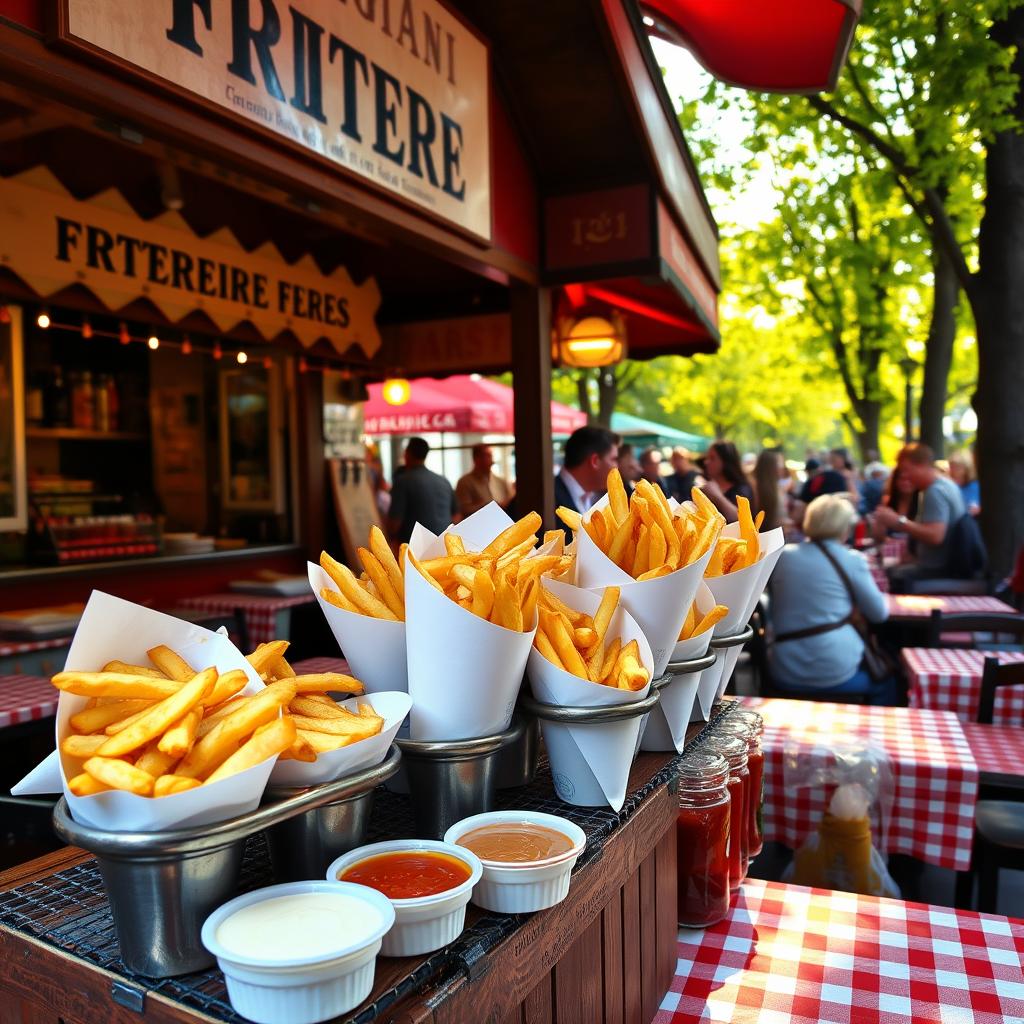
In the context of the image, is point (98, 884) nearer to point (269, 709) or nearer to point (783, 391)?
point (269, 709)

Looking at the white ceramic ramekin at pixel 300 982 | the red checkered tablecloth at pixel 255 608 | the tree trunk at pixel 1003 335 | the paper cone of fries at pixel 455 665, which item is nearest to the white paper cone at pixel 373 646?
the paper cone of fries at pixel 455 665

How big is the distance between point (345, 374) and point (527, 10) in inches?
175

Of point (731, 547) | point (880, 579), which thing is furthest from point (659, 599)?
point (880, 579)

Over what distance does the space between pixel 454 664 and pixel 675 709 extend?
26.9 inches

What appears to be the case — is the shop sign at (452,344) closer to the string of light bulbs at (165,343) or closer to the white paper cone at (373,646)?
the string of light bulbs at (165,343)

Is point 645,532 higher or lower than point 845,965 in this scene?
higher

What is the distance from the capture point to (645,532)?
1.90 meters

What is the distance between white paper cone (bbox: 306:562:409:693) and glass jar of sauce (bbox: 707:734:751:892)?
2.95 feet

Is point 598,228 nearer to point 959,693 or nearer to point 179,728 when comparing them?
point 959,693

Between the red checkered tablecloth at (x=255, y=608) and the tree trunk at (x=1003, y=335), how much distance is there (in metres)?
6.97

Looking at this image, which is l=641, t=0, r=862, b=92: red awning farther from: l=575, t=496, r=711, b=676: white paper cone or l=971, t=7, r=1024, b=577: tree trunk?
l=971, t=7, r=1024, b=577: tree trunk

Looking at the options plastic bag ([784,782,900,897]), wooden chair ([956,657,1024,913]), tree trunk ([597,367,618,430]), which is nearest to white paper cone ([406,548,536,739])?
plastic bag ([784,782,900,897])

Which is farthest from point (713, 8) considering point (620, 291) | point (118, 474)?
point (118, 474)

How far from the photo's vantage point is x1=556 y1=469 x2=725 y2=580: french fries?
184 centimetres
